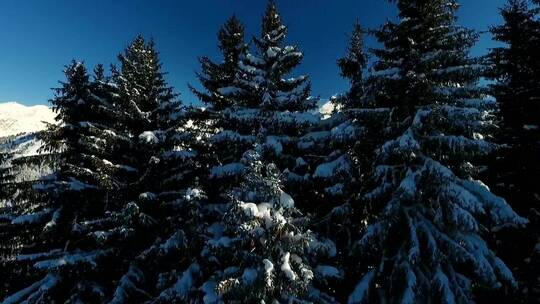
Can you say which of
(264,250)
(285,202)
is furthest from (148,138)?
(264,250)

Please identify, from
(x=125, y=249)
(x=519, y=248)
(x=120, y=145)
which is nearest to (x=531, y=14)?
(x=519, y=248)

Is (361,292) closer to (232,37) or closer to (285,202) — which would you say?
(285,202)

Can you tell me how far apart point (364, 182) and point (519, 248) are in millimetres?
7006

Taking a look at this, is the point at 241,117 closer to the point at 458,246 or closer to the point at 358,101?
the point at 358,101

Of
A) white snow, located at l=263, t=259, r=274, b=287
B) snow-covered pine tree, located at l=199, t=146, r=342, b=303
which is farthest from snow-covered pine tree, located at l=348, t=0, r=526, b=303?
white snow, located at l=263, t=259, r=274, b=287

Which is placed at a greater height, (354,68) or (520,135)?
(354,68)

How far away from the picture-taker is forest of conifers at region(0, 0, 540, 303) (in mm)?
13586

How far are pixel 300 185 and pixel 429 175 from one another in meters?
5.40

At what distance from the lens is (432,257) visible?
13312 mm

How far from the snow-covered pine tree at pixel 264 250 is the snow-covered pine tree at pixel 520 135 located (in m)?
8.37

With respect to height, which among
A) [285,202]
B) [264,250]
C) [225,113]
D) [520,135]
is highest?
[225,113]

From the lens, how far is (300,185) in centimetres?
1772

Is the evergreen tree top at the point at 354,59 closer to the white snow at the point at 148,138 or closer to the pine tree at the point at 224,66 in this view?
the pine tree at the point at 224,66

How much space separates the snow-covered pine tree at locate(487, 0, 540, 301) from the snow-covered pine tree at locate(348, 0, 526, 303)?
2.35 meters
